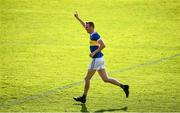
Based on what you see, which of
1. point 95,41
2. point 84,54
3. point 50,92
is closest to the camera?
point 95,41

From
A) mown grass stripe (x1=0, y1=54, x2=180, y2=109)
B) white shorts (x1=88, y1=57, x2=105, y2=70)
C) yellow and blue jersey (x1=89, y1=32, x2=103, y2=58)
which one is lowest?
mown grass stripe (x1=0, y1=54, x2=180, y2=109)

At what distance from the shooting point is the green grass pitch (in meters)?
14.1

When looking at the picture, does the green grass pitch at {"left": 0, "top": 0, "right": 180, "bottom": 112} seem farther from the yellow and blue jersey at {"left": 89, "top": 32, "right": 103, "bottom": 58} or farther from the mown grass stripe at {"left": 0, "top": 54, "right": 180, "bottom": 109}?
the yellow and blue jersey at {"left": 89, "top": 32, "right": 103, "bottom": 58}

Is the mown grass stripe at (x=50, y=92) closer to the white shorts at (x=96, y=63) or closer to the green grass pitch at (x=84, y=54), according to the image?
the green grass pitch at (x=84, y=54)

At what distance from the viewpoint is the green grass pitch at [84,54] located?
46.2 feet

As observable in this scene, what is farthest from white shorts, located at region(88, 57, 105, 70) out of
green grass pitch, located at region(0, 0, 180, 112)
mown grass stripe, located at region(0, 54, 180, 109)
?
mown grass stripe, located at region(0, 54, 180, 109)

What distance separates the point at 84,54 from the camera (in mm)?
19438

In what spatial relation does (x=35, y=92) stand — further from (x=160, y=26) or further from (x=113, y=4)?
(x=113, y=4)

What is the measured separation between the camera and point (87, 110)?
1323cm

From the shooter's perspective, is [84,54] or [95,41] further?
[84,54]

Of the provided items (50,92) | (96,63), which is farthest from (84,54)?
(96,63)

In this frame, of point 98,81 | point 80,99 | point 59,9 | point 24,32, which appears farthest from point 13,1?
point 80,99

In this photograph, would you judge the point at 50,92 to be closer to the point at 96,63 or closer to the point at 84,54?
the point at 96,63

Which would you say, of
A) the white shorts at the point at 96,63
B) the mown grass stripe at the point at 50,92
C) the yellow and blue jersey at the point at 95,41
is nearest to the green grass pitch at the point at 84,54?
the mown grass stripe at the point at 50,92
